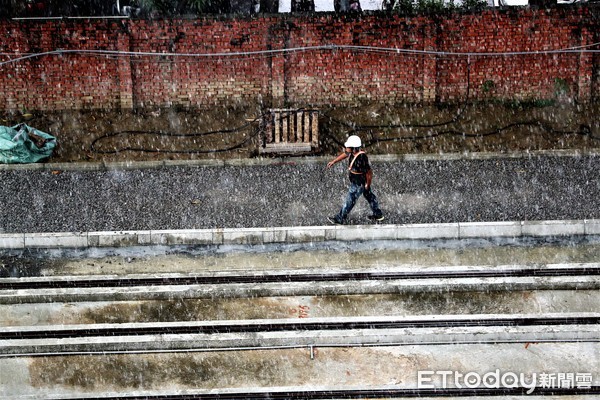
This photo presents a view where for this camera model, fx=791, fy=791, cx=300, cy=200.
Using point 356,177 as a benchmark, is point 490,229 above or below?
below

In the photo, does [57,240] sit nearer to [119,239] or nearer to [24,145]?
[119,239]

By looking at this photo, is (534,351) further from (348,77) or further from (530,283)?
(348,77)

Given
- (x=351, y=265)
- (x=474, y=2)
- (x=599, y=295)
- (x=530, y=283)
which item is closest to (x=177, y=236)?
(x=351, y=265)

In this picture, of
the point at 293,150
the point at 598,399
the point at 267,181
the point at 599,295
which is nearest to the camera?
the point at 598,399

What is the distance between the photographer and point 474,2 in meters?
18.9

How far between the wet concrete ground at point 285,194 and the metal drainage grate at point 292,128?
2.09 feet

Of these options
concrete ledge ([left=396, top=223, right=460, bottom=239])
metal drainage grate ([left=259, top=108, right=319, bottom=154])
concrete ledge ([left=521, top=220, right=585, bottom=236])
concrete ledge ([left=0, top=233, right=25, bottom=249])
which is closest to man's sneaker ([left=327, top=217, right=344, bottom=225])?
concrete ledge ([left=396, top=223, right=460, bottom=239])

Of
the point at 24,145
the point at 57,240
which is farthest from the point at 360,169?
the point at 24,145

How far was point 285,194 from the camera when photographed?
14422 mm

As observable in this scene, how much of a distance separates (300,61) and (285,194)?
4.34m

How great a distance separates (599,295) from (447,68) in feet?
25.5

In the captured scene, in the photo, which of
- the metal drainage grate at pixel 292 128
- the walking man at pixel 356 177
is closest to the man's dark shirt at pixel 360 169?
the walking man at pixel 356 177

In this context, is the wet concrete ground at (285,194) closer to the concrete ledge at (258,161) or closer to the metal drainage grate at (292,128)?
the concrete ledge at (258,161)

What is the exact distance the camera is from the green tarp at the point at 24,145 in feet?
51.8
